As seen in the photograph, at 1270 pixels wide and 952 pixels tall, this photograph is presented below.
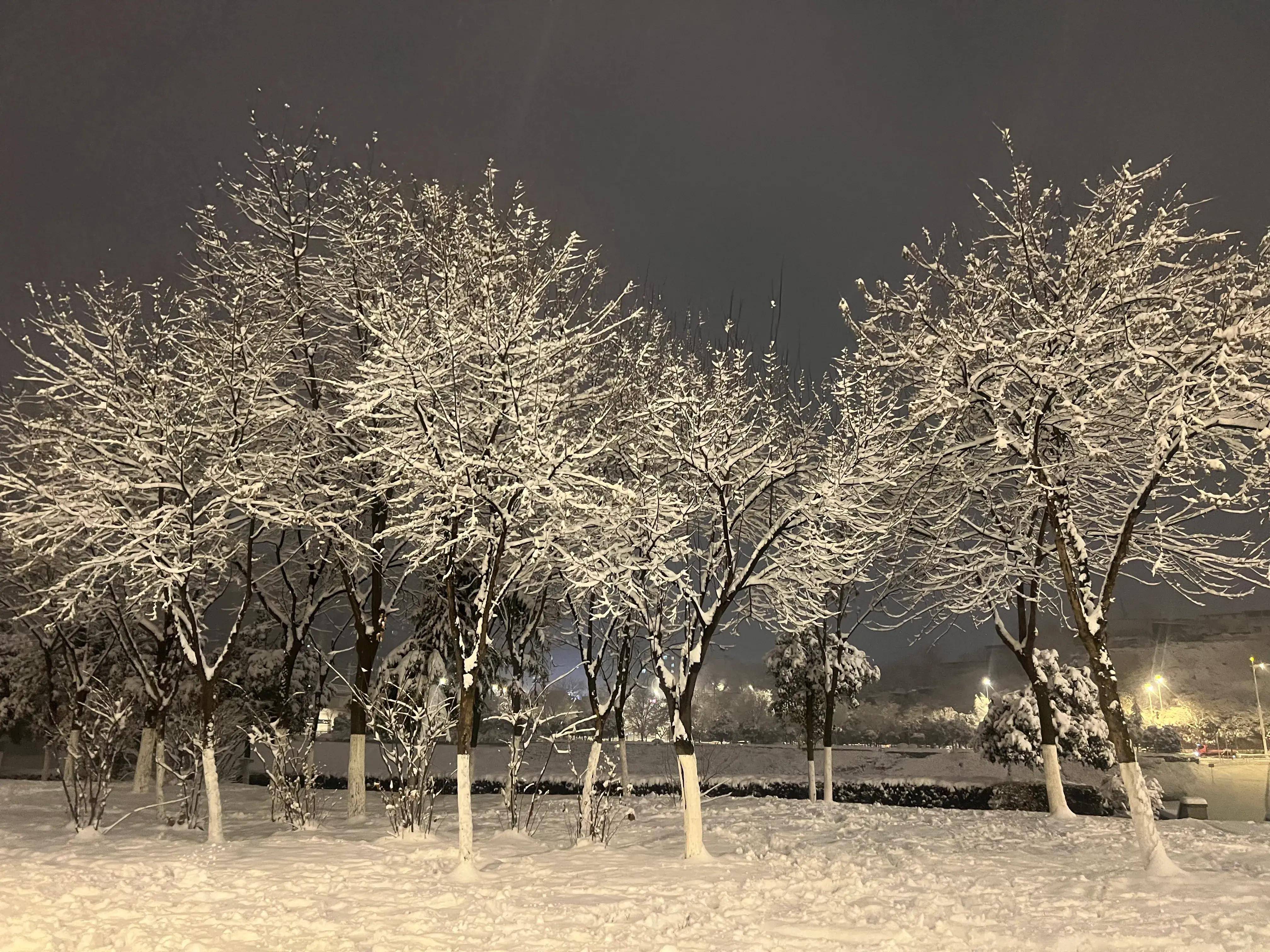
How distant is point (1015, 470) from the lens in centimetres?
1031

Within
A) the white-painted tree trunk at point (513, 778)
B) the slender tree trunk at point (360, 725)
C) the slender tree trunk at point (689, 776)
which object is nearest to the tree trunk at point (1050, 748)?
the slender tree trunk at point (689, 776)

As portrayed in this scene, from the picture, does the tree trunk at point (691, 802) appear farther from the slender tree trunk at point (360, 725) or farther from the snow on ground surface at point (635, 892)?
the slender tree trunk at point (360, 725)

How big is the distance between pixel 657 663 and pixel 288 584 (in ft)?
34.3

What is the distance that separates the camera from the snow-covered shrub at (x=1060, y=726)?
19.7m

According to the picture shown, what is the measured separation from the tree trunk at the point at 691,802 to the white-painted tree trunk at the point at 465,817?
2.51 m

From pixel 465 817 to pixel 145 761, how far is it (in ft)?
42.0

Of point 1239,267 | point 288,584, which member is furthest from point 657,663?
point 288,584

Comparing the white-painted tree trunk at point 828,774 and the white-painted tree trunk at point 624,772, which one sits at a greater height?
the white-painted tree trunk at point 624,772

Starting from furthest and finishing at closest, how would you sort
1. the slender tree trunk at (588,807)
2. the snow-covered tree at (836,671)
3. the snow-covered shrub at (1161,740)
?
the snow-covered shrub at (1161,740), the snow-covered tree at (836,671), the slender tree trunk at (588,807)

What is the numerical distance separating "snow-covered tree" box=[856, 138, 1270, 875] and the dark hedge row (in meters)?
14.6

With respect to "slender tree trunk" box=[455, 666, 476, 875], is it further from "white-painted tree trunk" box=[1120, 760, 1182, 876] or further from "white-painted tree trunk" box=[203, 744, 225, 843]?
"white-painted tree trunk" box=[1120, 760, 1182, 876]

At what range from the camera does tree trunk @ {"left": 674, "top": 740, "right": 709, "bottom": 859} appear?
30.7 ft

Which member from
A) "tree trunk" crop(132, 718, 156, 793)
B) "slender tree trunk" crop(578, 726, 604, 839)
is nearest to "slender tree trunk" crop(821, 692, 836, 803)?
"slender tree trunk" crop(578, 726, 604, 839)

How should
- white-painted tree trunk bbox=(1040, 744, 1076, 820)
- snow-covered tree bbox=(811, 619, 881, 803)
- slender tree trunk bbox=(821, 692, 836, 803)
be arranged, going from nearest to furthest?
1. white-painted tree trunk bbox=(1040, 744, 1076, 820)
2. slender tree trunk bbox=(821, 692, 836, 803)
3. snow-covered tree bbox=(811, 619, 881, 803)
